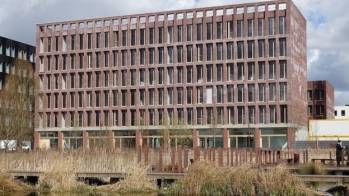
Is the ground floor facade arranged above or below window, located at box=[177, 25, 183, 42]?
below

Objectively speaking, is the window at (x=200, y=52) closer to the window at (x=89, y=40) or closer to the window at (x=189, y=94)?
the window at (x=189, y=94)

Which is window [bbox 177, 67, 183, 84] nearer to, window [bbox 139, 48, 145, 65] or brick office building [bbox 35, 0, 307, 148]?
brick office building [bbox 35, 0, 307, 148]

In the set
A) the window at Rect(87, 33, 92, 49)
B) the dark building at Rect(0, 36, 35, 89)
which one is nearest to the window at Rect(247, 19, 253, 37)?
the window at Rect(87, 33, 92, 49)

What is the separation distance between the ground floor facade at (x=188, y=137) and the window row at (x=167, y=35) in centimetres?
1302

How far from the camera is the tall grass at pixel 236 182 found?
26.2m

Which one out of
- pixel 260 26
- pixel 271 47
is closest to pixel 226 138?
pixel 271 47

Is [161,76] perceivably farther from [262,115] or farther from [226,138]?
[262,115]

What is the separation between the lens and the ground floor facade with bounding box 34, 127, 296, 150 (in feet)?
266

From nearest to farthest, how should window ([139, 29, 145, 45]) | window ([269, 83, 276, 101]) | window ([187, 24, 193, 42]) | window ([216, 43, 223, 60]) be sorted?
1. window ([269, 83, 276, 101])
2. window ([216, 43, 223, 60])
3. window ([187, 24, 193, 42])
4. window ([139, 29, 145, 45])

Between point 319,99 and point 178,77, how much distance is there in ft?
116

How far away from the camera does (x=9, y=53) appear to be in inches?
4045

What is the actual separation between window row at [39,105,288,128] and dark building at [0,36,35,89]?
13.6 metres

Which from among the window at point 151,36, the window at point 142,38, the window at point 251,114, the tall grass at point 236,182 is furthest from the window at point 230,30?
the tall grass at point 236,182

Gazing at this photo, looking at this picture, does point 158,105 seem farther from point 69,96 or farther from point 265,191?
point 265,191
